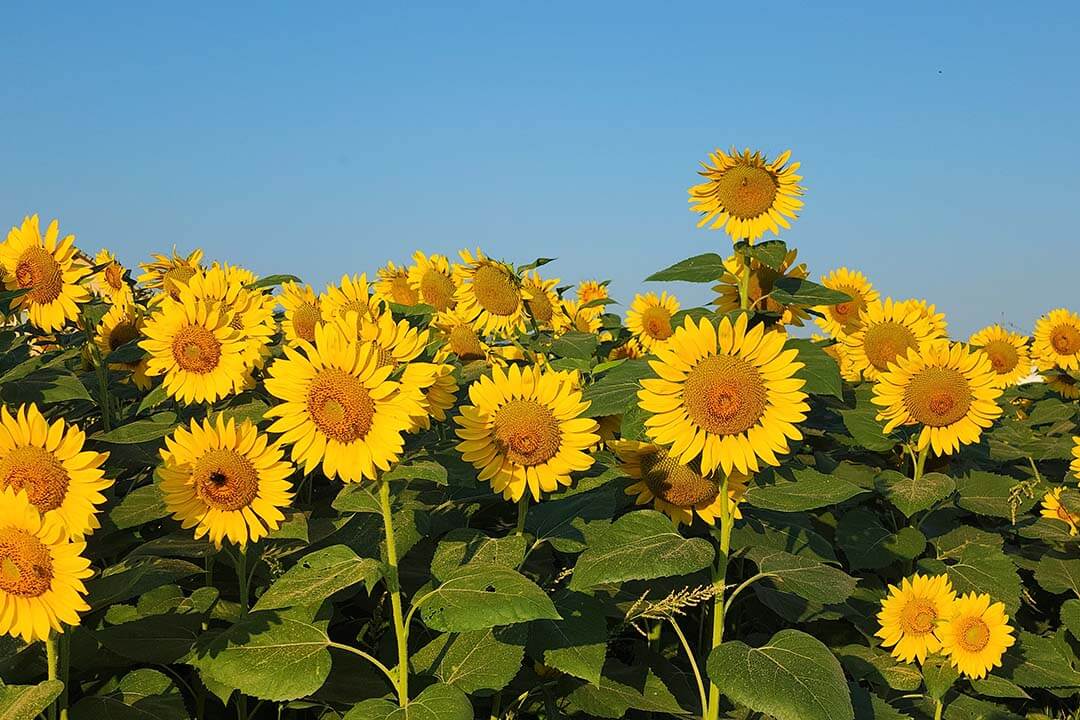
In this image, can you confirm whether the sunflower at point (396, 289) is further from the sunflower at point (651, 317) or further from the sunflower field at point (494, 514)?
the sunflower at point (651, 317)

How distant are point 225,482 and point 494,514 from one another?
1322mm

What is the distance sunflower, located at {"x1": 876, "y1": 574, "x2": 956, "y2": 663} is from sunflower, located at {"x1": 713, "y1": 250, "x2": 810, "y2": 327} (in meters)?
1.30

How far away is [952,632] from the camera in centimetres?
412

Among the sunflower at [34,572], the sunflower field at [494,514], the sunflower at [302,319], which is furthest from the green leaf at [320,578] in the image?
the sunflower at [302,319]

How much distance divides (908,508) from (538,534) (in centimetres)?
188

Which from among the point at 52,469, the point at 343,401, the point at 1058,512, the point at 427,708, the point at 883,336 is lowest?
the point at 427,708

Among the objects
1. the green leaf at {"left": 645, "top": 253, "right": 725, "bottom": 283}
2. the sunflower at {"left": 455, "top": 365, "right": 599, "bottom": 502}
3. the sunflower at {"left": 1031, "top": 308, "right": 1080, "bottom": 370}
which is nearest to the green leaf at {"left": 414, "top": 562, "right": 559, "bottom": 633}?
the sunflower at {"left": 455, "top": 365, "right": 599, "bottom": 502}

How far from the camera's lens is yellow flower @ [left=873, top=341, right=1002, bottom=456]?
171 inches

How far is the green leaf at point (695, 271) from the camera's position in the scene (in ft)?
12.6

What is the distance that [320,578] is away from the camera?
2650mm

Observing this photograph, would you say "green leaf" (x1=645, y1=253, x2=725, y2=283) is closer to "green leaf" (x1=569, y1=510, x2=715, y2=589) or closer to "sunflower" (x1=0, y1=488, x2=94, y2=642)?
"green leaf" (x1=569, y1=510, x2=715, y2=589)

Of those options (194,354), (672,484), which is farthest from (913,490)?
(194,354)

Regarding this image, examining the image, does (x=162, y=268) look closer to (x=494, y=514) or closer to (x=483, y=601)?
(x=494, y=514)

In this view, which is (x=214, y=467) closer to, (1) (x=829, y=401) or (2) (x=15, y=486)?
(2) (x=15, y=486)
